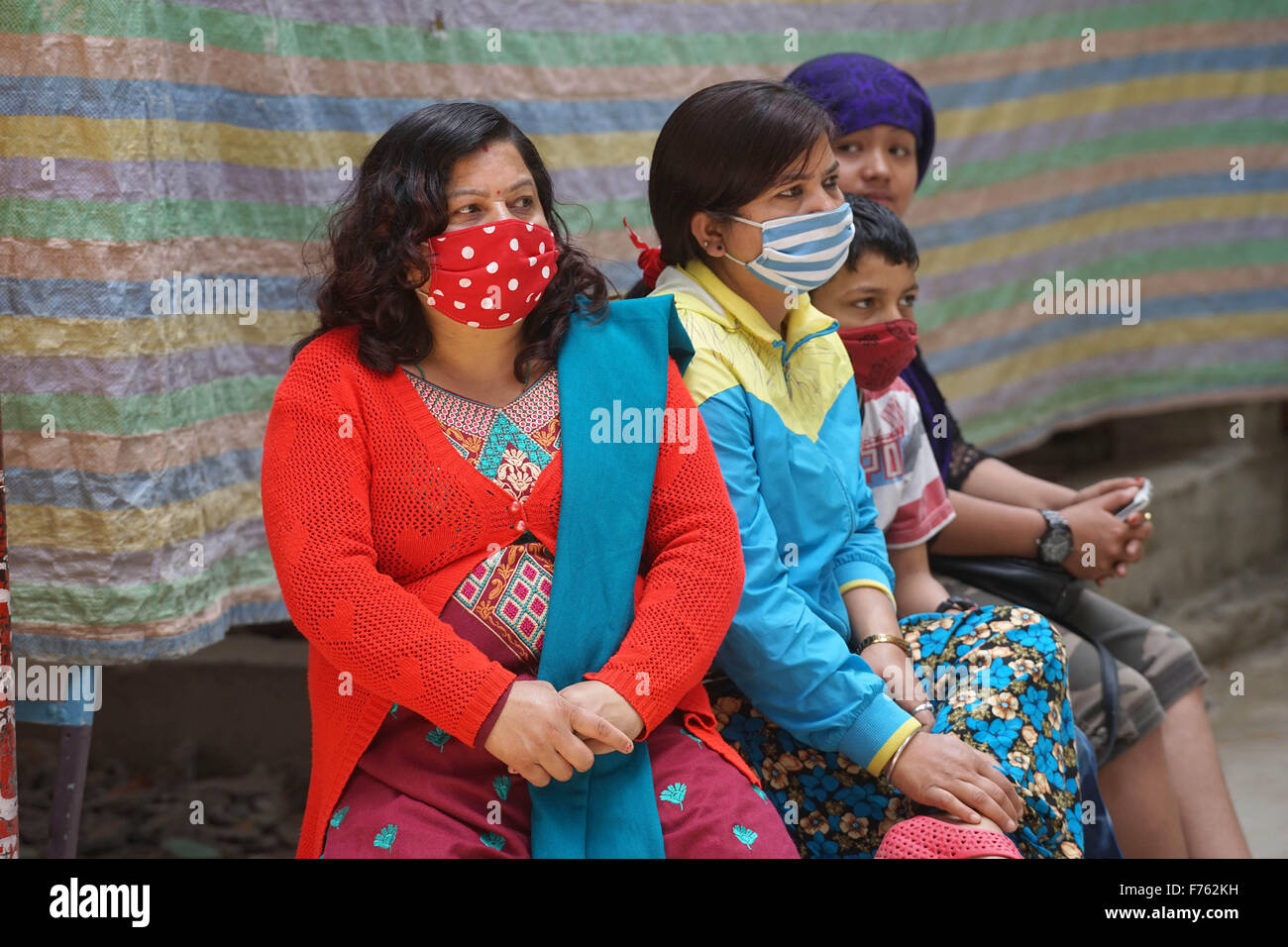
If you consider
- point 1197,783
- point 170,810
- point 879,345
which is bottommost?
point 170,810

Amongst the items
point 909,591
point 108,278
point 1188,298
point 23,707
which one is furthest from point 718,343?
point 1188,298

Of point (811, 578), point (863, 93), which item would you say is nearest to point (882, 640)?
point (811, 578)

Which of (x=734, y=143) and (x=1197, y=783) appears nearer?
(x=734, y=143)

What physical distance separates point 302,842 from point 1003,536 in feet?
5.38

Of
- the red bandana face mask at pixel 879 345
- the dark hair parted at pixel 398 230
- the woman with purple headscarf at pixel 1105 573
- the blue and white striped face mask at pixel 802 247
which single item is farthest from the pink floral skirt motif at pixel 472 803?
the woman with purple headscarf at pixel 1105 573

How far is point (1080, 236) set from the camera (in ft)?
14.6

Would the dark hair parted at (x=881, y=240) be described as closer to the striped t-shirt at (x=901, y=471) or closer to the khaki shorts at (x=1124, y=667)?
the striped t-shirt at (x=901, y=471)

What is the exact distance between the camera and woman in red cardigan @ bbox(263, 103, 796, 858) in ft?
5.90

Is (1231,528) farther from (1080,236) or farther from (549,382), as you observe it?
(549,382)

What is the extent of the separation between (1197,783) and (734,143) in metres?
1.77

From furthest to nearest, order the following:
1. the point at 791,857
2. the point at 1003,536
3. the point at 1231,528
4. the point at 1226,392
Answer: the point at 1231,528 < the point at 1226,392 < the point at 1003,536 < the point at 791,857

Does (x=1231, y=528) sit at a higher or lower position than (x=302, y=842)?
lower

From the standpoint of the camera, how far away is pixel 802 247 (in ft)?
7.33

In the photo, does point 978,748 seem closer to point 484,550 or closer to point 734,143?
point 484,550
